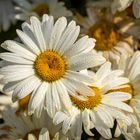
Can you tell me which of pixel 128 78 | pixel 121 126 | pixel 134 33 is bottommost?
pixel 121 126

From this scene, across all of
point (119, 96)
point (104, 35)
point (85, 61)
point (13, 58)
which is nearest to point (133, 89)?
point (119, 96)

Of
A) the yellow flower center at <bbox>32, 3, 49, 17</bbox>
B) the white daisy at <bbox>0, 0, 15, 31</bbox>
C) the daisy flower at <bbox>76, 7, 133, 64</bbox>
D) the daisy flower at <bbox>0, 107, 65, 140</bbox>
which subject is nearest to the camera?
the daisy flower at <bbox>0, 107, 65, 140</bbox>

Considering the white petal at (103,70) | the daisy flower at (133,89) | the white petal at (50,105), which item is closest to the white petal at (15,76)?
the white petal at (50,105)

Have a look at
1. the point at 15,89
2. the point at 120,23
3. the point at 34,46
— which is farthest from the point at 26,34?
the point at 120,23

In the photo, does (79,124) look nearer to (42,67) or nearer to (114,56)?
(42,67)

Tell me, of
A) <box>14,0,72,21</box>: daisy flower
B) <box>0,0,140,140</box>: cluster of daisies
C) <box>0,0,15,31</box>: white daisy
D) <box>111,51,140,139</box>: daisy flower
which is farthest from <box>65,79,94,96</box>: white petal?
<box>0,0,15,31</box>: white daisy

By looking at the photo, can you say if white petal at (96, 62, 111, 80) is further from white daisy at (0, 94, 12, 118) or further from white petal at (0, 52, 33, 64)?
white daisy at (0, 94, 12, 118)

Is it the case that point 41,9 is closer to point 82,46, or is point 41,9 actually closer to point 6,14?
point 6,14

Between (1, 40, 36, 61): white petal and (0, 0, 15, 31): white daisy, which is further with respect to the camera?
(0, 0, 15, 31): white daisy
